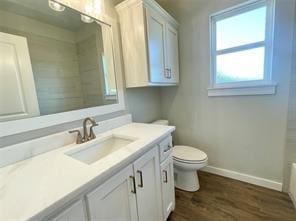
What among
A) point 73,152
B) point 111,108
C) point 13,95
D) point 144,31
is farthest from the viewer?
point 111,108

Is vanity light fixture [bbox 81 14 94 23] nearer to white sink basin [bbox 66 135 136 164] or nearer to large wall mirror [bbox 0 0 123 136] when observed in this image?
large wall mirror [bbox 0 0 123 136]

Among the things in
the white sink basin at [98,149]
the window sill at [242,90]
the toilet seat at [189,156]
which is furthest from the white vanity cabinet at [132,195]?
the window sill at [242,90]

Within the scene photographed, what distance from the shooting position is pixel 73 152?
1040mm

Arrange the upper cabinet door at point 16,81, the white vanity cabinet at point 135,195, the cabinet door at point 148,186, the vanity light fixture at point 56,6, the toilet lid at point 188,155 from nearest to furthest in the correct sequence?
the white vanity cabinet at point 135,195 < the upper cabinet door at point 16,81 < the cabinet door at point 148,186 < the vanity light fixture at point 56,6 < the toilet lid at point 188,155

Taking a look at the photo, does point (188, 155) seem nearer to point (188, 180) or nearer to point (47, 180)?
point (188, 180)

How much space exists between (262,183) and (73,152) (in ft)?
6.72

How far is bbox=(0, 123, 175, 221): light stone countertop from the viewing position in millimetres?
521

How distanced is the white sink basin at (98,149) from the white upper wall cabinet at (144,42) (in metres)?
0.59

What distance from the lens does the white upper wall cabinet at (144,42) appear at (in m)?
1.45

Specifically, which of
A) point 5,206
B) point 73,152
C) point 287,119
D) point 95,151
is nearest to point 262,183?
point 287,119

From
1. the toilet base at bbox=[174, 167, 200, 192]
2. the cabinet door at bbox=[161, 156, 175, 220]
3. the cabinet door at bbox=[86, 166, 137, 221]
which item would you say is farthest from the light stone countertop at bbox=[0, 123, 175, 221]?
the toilet base at bbox=[174, 167, 200, 192]

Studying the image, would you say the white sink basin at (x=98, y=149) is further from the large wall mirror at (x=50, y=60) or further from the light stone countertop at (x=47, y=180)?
the large wall mirror at (x=50, y=60)

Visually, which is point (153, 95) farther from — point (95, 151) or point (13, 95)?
point (13, 95)

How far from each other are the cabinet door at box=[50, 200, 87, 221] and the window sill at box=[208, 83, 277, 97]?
70.6 inches
